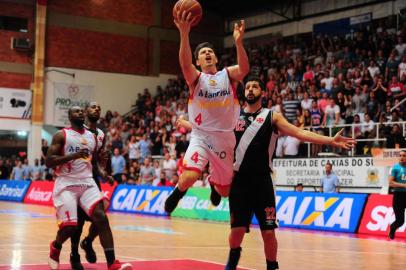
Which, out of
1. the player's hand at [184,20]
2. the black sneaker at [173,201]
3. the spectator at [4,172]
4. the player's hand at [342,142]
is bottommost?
the spectator at [4,172]

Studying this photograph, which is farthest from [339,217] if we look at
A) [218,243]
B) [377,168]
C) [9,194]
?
[9,194]

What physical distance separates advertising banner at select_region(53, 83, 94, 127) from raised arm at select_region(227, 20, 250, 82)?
2624 cm

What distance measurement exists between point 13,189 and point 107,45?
9371 millimetres

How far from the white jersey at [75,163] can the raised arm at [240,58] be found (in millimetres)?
2176

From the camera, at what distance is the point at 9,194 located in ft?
99.7

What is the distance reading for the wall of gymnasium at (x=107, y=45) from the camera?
33.0 metres

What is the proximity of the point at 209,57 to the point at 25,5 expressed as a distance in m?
27.2

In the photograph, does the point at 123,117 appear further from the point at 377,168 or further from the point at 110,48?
the point at 377,168

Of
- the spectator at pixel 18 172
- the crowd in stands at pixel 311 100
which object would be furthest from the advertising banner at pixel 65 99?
the spectator at pixel 18 172

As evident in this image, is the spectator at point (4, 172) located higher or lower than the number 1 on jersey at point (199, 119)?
lower

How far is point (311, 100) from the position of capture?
2159cm

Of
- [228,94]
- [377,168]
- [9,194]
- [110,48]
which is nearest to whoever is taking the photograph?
[228,94]

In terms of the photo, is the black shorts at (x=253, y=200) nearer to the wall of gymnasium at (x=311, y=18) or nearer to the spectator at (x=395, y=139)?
the spectator at (x=395, y=139)

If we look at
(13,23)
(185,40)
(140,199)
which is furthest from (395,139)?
(13,23)
